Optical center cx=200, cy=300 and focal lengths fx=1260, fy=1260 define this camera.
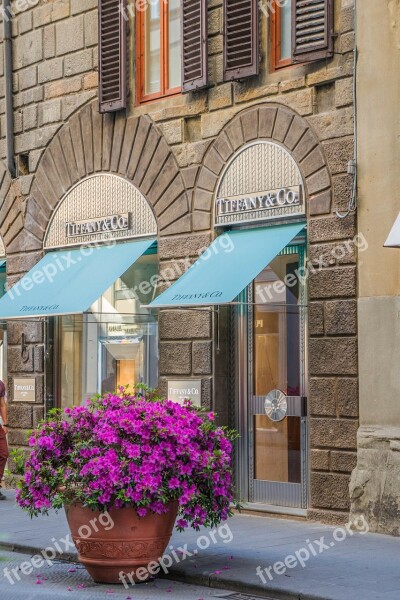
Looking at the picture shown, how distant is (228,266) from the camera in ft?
47.4

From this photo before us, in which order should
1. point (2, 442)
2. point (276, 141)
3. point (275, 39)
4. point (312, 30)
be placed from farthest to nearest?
1. point (2, 442)
2. point (275, 39)
3. point (276, 141)
4. point (312, 30)

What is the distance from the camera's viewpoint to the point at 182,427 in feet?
34.8

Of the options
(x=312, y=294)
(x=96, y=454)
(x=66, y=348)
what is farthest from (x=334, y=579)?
(x=66, y=348)

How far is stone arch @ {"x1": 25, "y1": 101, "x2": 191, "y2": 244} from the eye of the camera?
15875 mm

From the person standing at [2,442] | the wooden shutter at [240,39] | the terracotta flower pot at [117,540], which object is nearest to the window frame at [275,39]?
the wooden shutter at [240,39]

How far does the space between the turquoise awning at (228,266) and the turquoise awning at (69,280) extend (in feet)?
4.58

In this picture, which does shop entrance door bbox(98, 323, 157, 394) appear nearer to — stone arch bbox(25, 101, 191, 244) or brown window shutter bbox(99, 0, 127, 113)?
stone arch bbox(25, 101, 191, 244)

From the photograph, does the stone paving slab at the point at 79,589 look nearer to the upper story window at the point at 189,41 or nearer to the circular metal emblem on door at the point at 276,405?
the circular metal emblem on door at the point at 276,405

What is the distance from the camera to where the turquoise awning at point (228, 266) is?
1395cm

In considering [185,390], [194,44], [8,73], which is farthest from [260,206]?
[8,73]

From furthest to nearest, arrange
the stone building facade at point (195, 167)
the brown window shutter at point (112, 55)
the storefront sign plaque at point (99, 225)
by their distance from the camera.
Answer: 1. the storefront sign plaque at point (99, 225)
2. the brown window shutter at point (112, 55)
3. the stone building facade at point (195, 167)

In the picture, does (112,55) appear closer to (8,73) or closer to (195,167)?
(195,167)

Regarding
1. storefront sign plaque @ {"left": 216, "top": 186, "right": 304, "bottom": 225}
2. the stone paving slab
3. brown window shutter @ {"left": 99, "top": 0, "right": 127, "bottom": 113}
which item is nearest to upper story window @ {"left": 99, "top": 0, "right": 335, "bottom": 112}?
brown window shutter @ {"left": 99, "top": 0, "right": 127, "bottom": 113}

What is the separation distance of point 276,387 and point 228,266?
152cm
